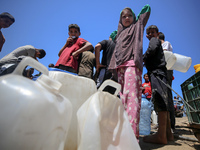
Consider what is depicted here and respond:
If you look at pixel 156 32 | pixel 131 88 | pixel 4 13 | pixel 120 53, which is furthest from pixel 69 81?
pixel 4 13

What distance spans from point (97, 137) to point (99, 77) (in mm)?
1400

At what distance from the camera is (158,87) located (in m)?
1.59

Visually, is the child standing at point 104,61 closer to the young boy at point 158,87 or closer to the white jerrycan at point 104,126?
the young boy at point 158,87

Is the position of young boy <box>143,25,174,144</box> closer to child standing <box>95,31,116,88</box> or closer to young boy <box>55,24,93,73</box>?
child standing <box>95,31,116,88</box>

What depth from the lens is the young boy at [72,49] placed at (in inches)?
69.7

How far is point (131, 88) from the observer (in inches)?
49.4

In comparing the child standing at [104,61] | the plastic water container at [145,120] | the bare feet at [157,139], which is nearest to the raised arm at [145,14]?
the child standing at [104,61]

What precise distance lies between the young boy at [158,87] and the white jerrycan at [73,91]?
1135 millimetres

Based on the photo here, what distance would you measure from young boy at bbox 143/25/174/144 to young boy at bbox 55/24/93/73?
33.4 inches

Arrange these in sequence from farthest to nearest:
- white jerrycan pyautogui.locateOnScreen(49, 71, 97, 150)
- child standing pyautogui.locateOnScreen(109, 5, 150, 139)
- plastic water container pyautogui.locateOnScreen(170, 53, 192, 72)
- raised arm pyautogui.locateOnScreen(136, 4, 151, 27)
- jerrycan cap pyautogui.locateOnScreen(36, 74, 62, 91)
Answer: plastic water container pyautogui.locateOnScreen(170, 53, 192, 72) < raised arm pyautogui.locateOnScreen(136, 4, 151, 27) < child standing pyautogui.locateOnScreen(109, 5, 150, 139) < white jerrycan pyautogui.locateOnScreen(49, 71, 97, 150) < jerrycan cap pyautogui.locateOnScreen(36, 74, 62, 91)

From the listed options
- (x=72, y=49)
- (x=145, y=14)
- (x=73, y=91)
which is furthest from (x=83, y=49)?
(x=73, y=91)

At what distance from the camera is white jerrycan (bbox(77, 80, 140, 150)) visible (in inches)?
18.6

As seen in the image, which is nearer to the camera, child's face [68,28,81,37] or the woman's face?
child's face [68,28,81,37]

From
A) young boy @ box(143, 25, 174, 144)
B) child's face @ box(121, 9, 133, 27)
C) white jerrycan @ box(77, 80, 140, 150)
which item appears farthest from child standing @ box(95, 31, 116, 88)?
white jerrycan @ box(77, 80, 140, 150)
